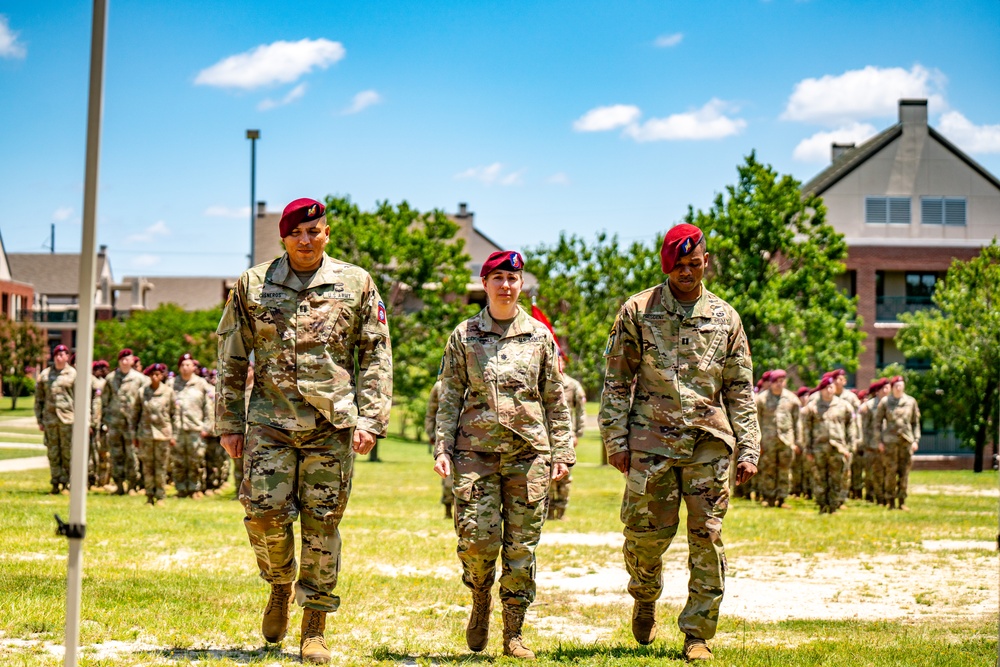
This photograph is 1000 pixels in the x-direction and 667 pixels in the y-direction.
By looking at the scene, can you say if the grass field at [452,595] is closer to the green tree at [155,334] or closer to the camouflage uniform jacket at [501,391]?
the camouflage uniform jacket at [501,391]

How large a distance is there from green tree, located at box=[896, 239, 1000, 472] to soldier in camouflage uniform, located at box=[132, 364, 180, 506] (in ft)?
108

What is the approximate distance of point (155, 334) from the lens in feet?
207

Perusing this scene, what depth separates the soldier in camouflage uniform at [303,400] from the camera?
6.81 metres

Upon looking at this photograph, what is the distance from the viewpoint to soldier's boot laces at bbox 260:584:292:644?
23.6 ft

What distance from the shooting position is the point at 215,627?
7.88m

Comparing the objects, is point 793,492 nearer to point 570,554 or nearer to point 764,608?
point 570,554

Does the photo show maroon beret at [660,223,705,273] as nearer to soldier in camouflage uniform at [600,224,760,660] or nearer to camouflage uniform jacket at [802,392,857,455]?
soldier in camouflage uniform at [600,224,760,660]

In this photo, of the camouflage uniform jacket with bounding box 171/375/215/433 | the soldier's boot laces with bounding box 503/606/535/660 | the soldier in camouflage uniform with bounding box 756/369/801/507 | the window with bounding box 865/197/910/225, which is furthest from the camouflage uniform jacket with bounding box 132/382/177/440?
the window with bounding box 865/197/910/225

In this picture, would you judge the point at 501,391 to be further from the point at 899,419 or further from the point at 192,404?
the point at 899,419

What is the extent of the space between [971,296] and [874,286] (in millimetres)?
6424

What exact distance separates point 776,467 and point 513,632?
1607cm

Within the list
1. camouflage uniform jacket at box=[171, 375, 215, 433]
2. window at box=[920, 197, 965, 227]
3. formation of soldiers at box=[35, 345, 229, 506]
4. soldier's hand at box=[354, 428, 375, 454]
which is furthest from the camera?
window at box=[920, 197, 965, 227]

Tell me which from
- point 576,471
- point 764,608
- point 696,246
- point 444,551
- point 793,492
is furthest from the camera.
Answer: point 576,471

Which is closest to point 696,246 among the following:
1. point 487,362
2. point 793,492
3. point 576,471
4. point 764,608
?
point 487,362
